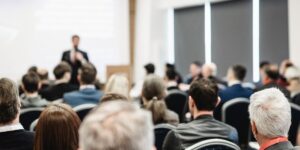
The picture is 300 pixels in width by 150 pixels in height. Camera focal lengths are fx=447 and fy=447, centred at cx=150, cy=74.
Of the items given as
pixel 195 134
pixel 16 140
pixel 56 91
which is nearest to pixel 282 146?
pixel 195 134

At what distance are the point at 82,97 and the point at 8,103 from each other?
227 centimetres

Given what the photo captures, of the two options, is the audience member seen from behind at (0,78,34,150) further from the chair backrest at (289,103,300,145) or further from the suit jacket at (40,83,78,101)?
the suit jacket at (40,83,78,101)

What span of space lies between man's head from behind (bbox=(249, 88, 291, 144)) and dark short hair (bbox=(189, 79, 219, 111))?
2.69 ft

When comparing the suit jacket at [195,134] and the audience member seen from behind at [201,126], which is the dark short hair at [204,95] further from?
the suit jacket at [195,134]

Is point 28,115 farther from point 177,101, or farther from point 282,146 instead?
point 282,146

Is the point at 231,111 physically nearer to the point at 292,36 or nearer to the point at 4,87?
the point at 4,87

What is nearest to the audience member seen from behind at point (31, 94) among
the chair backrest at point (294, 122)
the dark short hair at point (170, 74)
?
the dark short hair at point (170, 74)

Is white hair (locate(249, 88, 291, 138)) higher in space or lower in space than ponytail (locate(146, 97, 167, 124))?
higher

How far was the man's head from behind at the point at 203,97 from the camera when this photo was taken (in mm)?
3041

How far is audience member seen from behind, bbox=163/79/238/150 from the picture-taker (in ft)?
9.04

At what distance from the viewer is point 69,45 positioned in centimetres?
956

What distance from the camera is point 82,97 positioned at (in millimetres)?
4852

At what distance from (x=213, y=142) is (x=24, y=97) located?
9.39 ft

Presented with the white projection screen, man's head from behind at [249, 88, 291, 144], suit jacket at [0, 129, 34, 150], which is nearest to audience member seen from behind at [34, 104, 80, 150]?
suit jacket at [0, 129, 34, 150]
